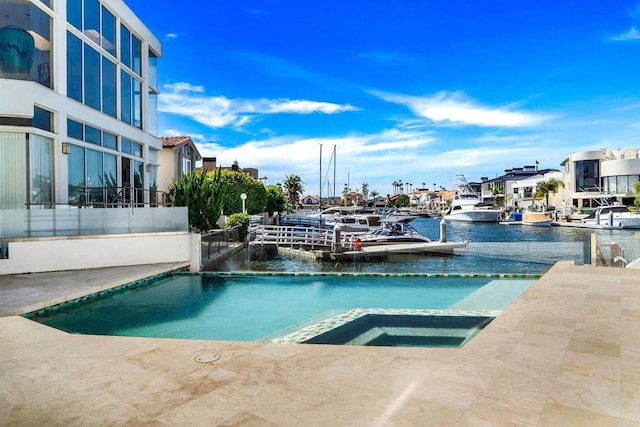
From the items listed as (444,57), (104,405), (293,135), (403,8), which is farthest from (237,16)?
(293,135)

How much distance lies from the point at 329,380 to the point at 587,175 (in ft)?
249

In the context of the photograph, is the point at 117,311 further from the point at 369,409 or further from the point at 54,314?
the point at 369,409

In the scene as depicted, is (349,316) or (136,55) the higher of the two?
(136,55)

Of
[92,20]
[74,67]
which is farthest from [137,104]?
[74,67]

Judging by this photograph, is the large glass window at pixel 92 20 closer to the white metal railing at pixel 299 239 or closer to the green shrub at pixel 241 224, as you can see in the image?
the green shrub at pixel 241 224

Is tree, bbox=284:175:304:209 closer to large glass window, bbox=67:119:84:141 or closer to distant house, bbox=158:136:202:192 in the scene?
distant house, bbox=158:136:202:192

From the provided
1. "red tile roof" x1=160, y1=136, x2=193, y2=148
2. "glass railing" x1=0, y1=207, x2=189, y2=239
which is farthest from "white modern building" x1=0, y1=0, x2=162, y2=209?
"red tile roof" x1=160, y1=136, x2=193, y2=148

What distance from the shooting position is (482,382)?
3895 millimetres

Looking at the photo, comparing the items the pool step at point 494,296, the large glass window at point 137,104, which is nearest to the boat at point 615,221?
the pool step at point 494,296

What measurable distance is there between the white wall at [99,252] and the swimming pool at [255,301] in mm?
872

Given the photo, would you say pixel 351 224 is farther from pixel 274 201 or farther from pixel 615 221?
pixel 615 221

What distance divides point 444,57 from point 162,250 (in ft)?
69.3

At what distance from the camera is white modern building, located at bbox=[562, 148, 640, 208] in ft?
207

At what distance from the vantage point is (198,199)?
17891 mm
